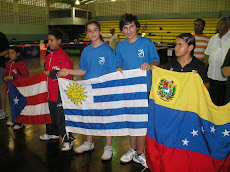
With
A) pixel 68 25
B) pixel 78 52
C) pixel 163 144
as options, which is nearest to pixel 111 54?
pixel 163 144

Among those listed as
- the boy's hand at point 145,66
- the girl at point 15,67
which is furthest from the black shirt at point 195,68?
the girl at point 15,67

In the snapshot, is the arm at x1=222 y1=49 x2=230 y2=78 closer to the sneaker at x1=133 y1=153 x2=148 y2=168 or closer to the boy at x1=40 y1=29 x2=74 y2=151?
the sneaker at x1=133 y1=153 x2=148 y2=168

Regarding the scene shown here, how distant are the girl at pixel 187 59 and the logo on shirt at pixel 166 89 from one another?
0.16m

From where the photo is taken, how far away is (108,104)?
237 centimetres

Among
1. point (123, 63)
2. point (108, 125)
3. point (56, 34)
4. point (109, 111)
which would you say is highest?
point (56, 34)

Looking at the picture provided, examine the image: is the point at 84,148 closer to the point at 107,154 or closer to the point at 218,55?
the point at 107,154

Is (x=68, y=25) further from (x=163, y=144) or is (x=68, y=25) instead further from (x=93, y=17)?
(x=163, y=144)

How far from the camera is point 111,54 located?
2.41m

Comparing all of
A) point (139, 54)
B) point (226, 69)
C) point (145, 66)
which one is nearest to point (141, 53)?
point (139, 54)

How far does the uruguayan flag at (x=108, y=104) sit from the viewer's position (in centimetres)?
225

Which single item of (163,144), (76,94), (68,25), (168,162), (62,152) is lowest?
(62,152)

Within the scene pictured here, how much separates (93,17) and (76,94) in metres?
20.8

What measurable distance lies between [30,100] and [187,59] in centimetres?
223

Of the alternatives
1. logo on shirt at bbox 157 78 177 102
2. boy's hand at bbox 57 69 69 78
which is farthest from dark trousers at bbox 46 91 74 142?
logo on shirt at bbox 157 78 177 102
